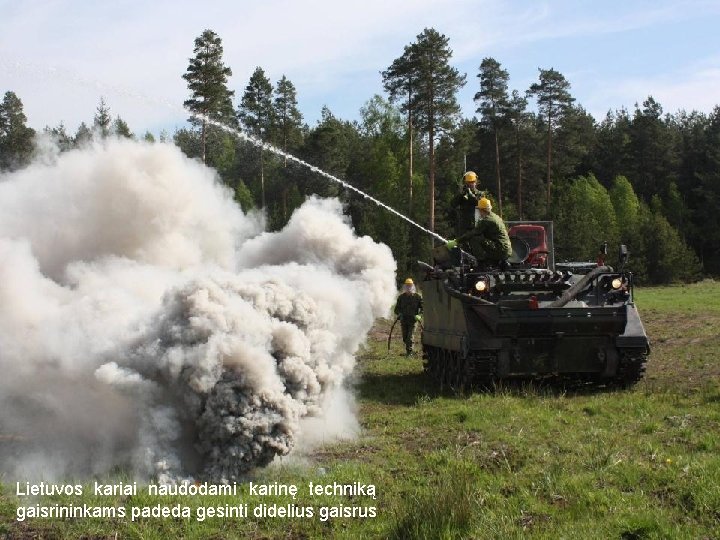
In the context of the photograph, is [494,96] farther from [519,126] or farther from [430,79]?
[430,79]

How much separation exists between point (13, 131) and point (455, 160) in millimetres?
24300

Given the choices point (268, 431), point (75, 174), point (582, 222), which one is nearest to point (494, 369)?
point (268, 431)

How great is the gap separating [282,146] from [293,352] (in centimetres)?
4504

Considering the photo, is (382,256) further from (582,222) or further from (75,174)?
(582,222)

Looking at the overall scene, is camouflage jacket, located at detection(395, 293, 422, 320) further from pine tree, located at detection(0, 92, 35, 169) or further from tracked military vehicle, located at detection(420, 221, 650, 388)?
pine tree, located at detection(0, 92, 35, 169)

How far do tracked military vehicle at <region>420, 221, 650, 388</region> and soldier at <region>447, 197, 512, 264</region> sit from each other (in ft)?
1.41

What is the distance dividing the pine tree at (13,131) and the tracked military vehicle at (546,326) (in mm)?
32724

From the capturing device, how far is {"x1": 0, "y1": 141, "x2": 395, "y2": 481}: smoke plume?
8844 millimetres

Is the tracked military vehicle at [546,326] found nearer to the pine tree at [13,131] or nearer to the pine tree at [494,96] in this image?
the pine tree at [13,131]

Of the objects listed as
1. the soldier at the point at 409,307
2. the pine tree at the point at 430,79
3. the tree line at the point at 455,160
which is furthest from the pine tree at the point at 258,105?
the soldier at the point at 409,307

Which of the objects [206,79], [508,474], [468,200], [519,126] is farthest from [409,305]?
[519,126]

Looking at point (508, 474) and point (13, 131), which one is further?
point (13, 131)

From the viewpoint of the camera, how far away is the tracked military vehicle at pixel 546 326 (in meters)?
13.2

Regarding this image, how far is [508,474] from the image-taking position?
27.8 feet
